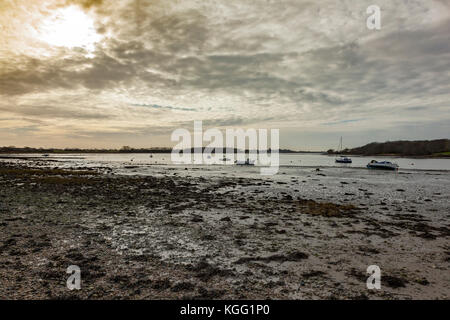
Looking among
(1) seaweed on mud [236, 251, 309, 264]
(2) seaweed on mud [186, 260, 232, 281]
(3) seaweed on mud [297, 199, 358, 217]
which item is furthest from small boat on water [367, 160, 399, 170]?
(2) seaweed on mud [186, 260, 232, 281]

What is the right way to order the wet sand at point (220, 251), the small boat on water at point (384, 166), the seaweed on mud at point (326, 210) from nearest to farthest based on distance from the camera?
the wet sand at point (220, 251) < the seaweed on mud at point (326, 210) < the small boat on water at point (384, 166)

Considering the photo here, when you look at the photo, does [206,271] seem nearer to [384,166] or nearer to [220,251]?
[220,251]

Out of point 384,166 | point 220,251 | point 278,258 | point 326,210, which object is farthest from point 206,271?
point 384,166

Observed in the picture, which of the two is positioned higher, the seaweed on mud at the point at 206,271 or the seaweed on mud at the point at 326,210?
the seaweed on mud at the point at 206,271

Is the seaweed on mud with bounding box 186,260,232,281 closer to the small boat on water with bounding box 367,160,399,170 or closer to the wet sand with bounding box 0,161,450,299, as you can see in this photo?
the wet sand with bounding box 0,161,450,299

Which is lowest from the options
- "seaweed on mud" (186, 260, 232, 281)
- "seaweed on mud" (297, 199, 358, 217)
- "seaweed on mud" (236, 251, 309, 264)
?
"seaweed on mud" (297, 199, 358, 217)

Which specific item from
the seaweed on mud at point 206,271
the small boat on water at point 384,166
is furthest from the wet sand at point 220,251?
the small boat on water at point 384,166

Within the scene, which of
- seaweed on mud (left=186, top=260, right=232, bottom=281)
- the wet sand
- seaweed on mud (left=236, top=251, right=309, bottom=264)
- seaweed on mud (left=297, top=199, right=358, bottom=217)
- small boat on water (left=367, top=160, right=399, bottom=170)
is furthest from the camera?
small boat on water (left=367, top=160, right=399, bottom=170)

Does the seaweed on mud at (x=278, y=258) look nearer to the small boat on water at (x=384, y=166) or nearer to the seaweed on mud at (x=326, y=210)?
the seaweed on mud at (x=326, y=210)

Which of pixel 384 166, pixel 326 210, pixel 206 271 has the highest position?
pixel 206 271

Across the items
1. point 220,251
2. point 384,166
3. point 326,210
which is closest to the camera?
point 220,251

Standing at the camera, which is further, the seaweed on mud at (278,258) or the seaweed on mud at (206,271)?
the seaweed on mud at (278,258)
